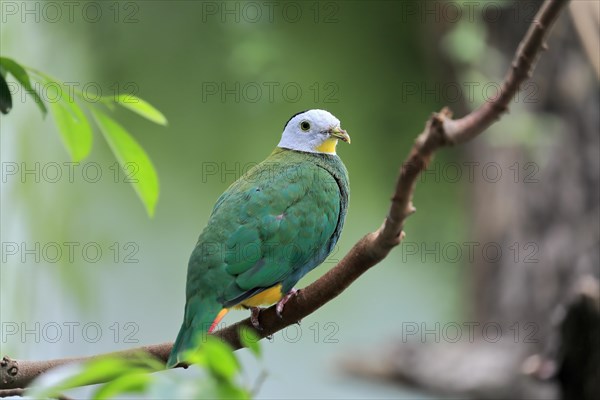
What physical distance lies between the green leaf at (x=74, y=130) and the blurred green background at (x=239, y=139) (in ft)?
6.48

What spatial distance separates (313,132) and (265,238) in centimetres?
32

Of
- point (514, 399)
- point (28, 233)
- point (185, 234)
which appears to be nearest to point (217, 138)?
point (185, 234)

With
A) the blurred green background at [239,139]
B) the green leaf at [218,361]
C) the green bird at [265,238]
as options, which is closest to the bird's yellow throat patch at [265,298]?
the green bird at [265,238]

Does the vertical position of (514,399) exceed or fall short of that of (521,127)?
it falls short

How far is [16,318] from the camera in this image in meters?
2.11

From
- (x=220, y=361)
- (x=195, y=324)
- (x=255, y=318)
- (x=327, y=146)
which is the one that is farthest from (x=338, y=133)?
(x=220, y=361)

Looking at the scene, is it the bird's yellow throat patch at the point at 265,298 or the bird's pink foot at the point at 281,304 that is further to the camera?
the bird's yellow throat patch at the point at 265,298

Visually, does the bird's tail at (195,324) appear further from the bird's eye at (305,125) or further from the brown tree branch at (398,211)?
the bird's eye at (305,125)

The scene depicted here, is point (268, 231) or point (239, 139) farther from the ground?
point (239, 139)

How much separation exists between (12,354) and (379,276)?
2.34 metres

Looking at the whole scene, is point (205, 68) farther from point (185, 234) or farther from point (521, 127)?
point (521, 127)

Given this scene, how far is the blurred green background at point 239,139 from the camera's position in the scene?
129 inches

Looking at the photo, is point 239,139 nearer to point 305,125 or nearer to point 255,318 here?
point 305,125

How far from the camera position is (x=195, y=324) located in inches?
46.8
